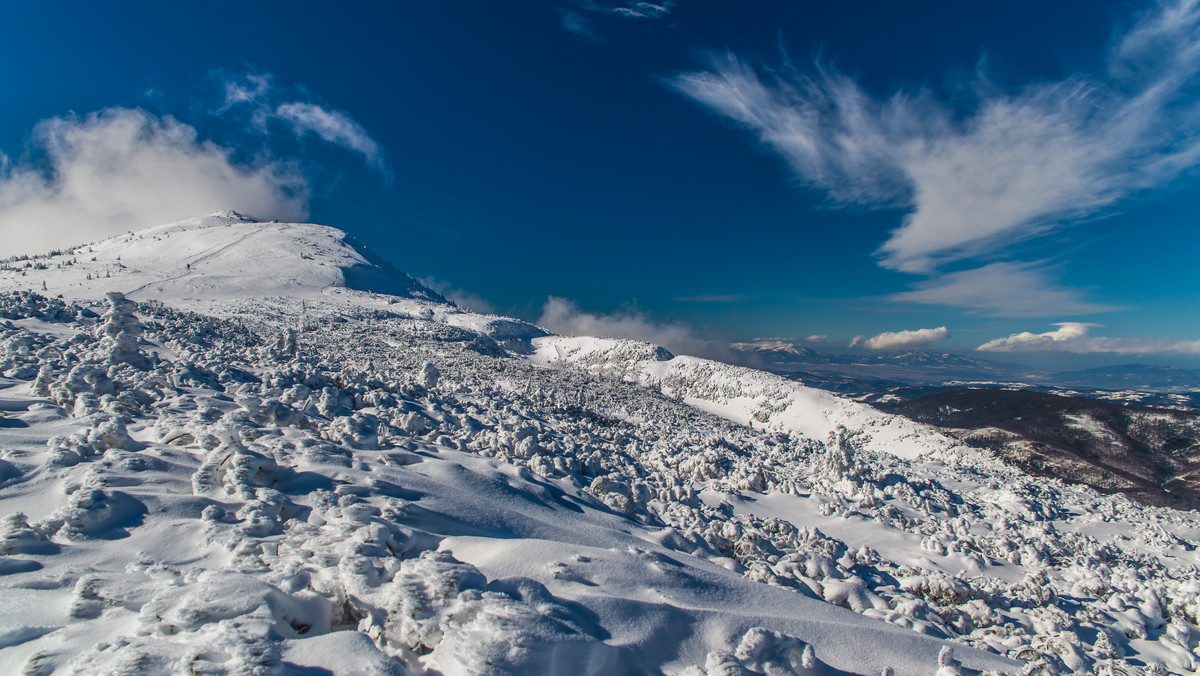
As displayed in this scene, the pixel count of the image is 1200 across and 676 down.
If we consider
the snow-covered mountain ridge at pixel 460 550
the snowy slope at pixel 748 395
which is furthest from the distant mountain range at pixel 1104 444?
the snow-covered mountain ridge at pixel 460 550

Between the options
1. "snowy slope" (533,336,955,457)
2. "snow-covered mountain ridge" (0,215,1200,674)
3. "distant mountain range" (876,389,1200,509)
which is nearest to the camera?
"snow-covered mountain ridge" (0,215,1200,674)

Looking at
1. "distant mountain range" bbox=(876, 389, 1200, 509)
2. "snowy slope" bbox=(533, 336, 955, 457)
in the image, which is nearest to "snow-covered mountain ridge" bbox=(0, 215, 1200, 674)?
"snowy slope" bbox=(533, 336, 955, 457)

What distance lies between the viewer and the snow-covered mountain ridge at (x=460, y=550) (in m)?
3.93

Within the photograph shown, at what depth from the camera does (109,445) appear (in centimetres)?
736

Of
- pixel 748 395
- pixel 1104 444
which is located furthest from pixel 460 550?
pixel 1104 444

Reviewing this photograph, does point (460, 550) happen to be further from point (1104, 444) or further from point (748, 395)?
point (1104, 444)

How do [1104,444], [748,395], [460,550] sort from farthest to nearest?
[748,395], [1104,444], [460,550]

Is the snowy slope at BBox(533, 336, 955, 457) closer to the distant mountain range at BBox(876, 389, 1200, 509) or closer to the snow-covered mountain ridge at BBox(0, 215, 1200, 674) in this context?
the distant mountain range at BBox(876, 389, 1200, 509)

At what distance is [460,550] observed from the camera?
5.91 metres

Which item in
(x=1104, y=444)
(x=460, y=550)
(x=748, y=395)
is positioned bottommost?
(x=460, y=550)

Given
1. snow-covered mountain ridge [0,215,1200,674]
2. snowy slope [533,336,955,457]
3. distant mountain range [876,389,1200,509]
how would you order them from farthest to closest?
snowy slope [533,336,955,457]
distant mountain range [876,389,1200,509]
snow-covered mountain ridge [0,215,1200,674]

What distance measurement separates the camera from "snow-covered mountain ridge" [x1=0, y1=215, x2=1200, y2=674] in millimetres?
3926

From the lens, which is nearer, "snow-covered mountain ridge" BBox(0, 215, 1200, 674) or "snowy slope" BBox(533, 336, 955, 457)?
"snow-covered mountain ridge" BBox(0, 215, 1200, 674)

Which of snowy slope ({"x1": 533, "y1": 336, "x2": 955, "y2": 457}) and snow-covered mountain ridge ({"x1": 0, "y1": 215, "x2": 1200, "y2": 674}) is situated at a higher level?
snowy slope ({"x1": 533, "y1": 336, "x2": 955, "y2": 457})
